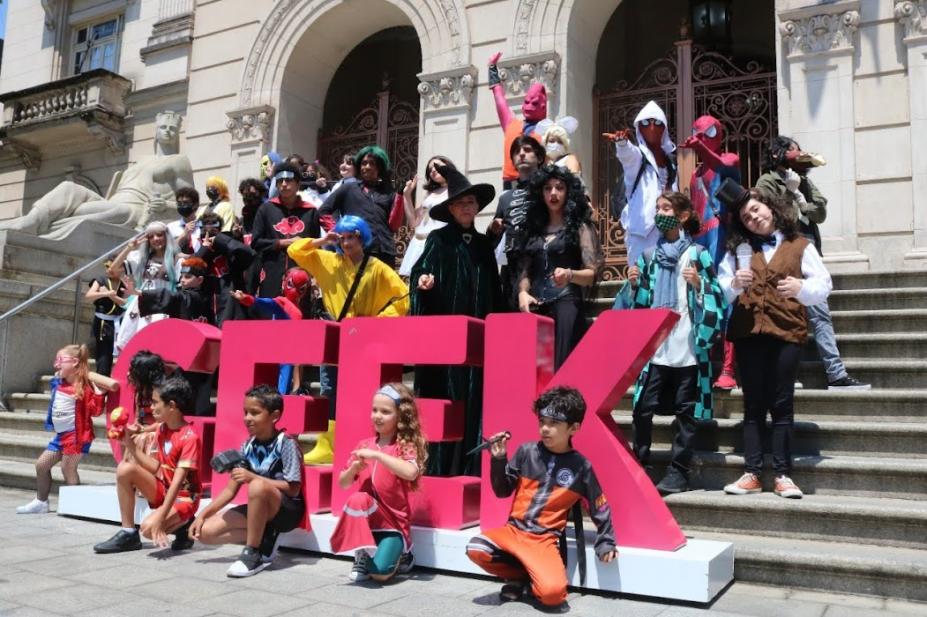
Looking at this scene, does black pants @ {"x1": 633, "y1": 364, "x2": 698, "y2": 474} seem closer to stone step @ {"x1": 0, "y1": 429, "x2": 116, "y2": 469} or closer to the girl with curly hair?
the girl with curly hair

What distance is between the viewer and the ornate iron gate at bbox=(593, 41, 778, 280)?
35.8 ft

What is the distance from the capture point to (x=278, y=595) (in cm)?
409

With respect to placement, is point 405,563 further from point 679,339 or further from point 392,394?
point 679,339

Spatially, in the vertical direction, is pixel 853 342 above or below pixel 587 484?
above

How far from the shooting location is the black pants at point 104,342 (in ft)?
29.5

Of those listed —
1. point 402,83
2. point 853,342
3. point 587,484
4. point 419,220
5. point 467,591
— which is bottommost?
point 467,591

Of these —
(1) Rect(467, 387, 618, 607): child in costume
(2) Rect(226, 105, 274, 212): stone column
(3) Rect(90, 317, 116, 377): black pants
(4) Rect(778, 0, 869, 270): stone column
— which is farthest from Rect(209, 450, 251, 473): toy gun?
(2) Rect(226, 105, 274, 212): stone column

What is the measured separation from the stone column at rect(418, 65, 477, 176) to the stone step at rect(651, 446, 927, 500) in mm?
7316

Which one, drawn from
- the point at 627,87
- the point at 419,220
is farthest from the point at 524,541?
the point at 627,87

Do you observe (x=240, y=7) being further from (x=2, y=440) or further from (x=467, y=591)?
(x=467, y=591)

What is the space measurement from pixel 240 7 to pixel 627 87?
711 centimetres

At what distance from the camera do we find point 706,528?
16.1 ft

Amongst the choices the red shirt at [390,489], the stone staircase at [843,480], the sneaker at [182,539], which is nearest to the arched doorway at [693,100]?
the stone staircase at [843,480]

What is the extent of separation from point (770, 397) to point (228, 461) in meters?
3.30
